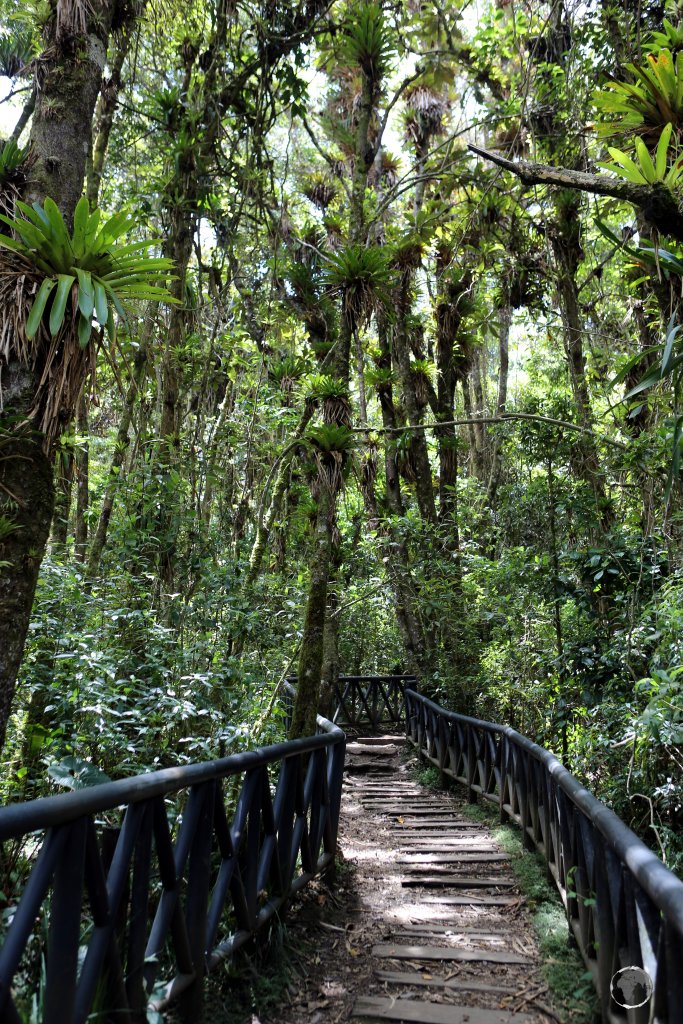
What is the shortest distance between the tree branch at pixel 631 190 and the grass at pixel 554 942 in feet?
10.1

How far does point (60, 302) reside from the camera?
2.53m

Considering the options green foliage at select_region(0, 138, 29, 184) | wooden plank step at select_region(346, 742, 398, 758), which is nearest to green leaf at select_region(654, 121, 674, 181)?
green foliage at select_region(0, 138, 29, 184)

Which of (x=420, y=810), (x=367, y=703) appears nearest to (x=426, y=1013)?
(x=420, y=810)

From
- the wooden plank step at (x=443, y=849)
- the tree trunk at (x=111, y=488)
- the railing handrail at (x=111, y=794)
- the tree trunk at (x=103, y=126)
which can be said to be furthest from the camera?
the tree trunk at (x=103, y=126)

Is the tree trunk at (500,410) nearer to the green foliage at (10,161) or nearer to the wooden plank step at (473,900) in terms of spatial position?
the wooden plank step at (473,900)

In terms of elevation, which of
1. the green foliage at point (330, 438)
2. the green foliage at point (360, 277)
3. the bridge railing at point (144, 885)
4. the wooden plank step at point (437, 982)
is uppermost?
the green foliage at point (360, 277)

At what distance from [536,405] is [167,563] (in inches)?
132

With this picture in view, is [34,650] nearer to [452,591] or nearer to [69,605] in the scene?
[69,605]

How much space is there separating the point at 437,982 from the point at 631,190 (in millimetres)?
3409

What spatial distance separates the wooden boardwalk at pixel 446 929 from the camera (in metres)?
2.87

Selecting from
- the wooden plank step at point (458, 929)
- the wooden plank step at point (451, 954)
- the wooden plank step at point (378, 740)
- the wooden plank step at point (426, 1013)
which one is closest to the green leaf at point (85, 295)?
the wooden plank step at point (426, 1013)

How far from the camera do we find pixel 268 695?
4.93 meters

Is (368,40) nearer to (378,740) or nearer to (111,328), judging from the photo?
(111,328)

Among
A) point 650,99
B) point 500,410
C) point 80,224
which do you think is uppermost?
point 500,410
